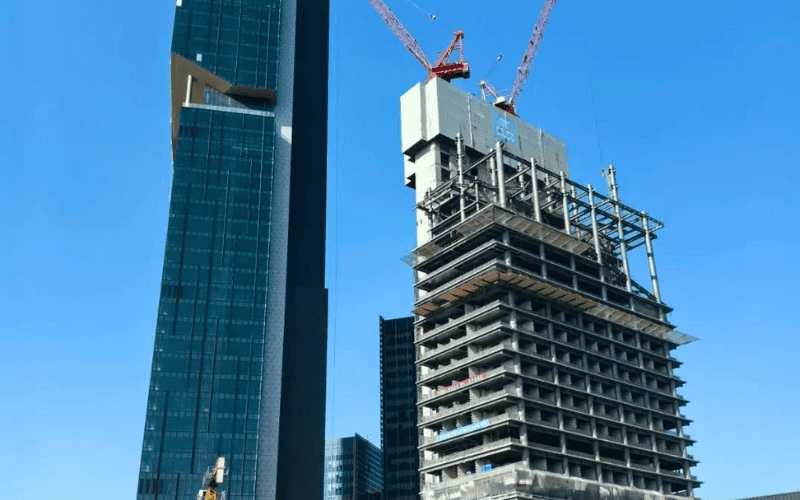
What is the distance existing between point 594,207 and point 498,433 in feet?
198

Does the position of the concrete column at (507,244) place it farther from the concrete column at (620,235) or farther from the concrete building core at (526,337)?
the concrete column at (620,235)

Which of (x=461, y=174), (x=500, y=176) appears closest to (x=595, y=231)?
(x=500, y=176)

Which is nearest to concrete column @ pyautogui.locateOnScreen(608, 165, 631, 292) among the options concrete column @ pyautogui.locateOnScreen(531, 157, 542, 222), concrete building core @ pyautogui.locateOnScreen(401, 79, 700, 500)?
concrete building core @ pyautogui.locateOnScreen(401, 79, 700, 500)

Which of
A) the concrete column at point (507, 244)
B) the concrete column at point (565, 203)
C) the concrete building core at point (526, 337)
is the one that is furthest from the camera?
the concrete column at point (565, 203)

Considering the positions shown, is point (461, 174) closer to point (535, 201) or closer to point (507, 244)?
point (535, 201)

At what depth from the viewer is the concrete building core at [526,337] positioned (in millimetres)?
140625

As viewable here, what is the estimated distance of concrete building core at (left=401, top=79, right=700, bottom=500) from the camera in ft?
461

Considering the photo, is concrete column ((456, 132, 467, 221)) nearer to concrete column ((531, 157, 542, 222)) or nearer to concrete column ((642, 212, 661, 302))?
concrete column ((531, 157, 542, 222))

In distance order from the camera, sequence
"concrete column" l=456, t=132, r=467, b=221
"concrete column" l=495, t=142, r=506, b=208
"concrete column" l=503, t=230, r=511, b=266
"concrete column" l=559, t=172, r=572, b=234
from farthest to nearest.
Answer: "concrete column" l=559, t=172, r=572, b=234
"concrete column" l=456, t=132, r=467, b=221
"concrete column" l=495, t=142, r=506, b=208
"concrete column" l=503, t=230, r=511, b=266

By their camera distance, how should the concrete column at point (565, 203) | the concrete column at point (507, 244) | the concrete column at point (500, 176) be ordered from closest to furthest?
the concrete column at point (507, 244)
the concrete column at point (500, 176)
the concrete column at point (565, 203)

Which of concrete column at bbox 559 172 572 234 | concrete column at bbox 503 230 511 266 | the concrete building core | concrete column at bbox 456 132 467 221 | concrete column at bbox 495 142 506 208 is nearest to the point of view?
the concrete building core

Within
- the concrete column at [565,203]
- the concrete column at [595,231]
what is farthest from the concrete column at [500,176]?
the concrete column at [595,231]

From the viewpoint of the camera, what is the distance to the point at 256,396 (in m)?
193

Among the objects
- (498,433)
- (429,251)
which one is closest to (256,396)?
(429,251)
